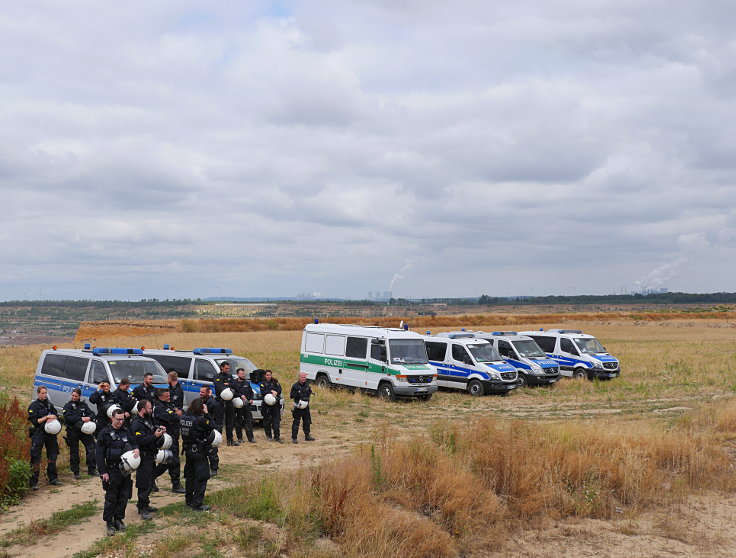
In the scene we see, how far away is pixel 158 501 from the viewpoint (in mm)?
9852

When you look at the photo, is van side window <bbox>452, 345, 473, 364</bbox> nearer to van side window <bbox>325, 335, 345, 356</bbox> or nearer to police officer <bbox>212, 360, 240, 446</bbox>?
van side window <bbox>325, 335, 345, 356</bbox>

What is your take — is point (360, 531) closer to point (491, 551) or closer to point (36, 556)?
point (491, 551)

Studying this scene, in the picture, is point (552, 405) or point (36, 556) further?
point (552, 405)

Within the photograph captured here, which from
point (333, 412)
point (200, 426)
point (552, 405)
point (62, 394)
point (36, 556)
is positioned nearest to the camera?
point (36, 556)

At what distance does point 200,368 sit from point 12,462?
22.6 feet

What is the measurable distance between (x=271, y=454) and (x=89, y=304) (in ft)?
597

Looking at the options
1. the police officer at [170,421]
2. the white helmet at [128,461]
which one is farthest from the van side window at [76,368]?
the white helmet at [128,461]

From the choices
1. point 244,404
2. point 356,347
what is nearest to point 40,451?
point 244,404

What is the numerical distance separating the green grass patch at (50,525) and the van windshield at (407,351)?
12526mm

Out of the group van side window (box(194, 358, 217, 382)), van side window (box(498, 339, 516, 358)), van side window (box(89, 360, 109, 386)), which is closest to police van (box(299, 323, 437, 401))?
van side window (box(498, 339, 516, 358))

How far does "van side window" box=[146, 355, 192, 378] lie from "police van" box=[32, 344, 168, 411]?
1.00 metres

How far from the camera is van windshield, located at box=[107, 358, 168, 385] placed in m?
15.1

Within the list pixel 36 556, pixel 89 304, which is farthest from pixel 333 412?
pixel 89 304

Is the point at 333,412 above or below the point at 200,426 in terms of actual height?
below
